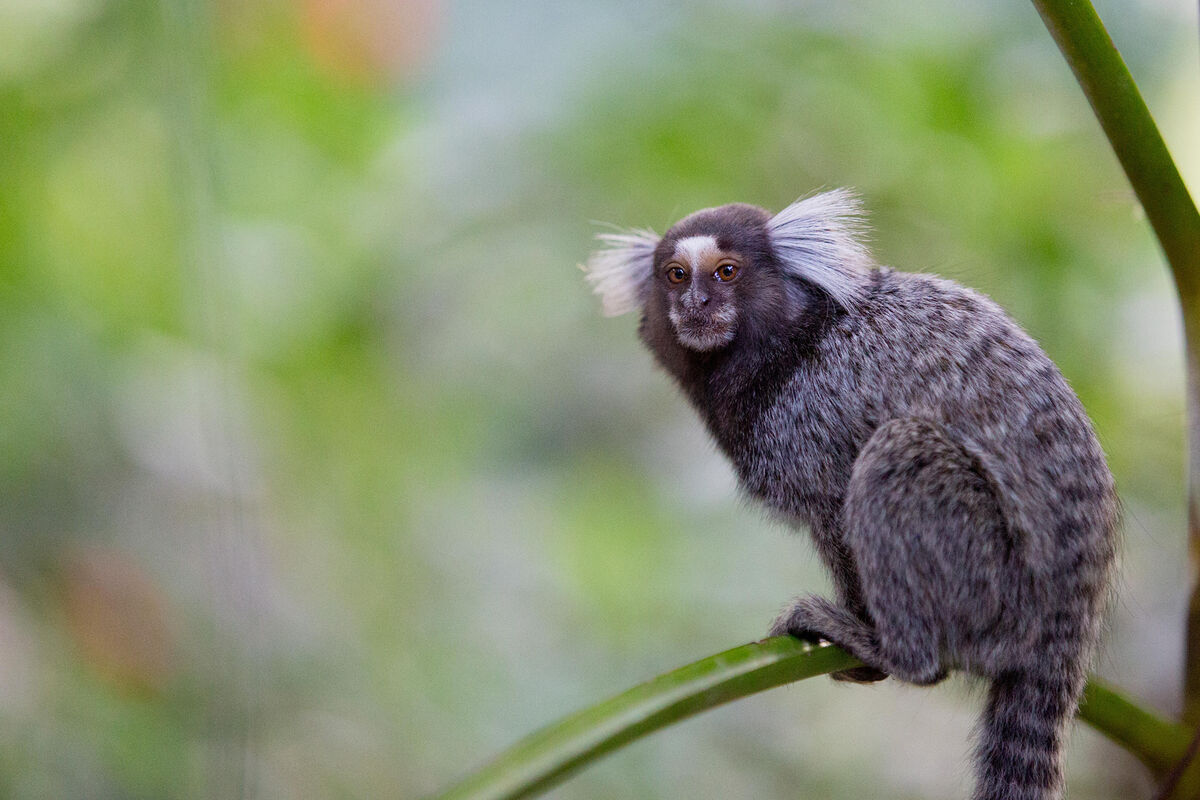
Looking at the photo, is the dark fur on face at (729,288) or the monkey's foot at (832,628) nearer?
the monkey's foot at (832,628)

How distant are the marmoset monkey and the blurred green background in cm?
62

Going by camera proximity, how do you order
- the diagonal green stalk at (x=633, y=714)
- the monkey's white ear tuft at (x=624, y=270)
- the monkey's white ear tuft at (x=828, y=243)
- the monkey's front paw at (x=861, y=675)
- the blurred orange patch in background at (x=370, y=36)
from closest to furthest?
A: the diagonal green stalk at (x=633, y=714), the monkey's front paw at (x=861, y=675), the monkey's white ear tuft at (x=828, y=243), the monkey's white ear tuft at (x=624, y=270), the blurred orange patch in background at (x=370, y=36)

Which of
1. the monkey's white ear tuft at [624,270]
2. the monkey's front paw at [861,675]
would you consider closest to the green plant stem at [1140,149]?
the monkey's front paw at [861,675]

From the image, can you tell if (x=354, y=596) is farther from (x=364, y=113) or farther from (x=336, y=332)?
(x=364, y=113)

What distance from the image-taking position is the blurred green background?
97.7 inches

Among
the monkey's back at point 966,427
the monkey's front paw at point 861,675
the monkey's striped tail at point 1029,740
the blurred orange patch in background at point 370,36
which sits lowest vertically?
the monkey's striped tail at point 1029,740

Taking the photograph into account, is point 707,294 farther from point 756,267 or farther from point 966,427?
point 966,427

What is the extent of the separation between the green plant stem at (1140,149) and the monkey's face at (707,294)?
0.72 meters

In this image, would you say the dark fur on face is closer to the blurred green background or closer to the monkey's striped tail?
the blurred green background

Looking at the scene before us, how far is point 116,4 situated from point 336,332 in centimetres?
105

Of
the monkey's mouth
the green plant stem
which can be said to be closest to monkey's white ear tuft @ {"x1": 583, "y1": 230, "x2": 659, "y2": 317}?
the monkey's mouth

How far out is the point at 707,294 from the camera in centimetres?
195

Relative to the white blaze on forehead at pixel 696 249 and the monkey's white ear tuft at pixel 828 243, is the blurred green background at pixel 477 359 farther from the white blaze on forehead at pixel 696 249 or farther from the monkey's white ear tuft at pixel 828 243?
the white blaze on forehead at pixel 696 249

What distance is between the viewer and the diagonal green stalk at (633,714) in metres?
0.98
